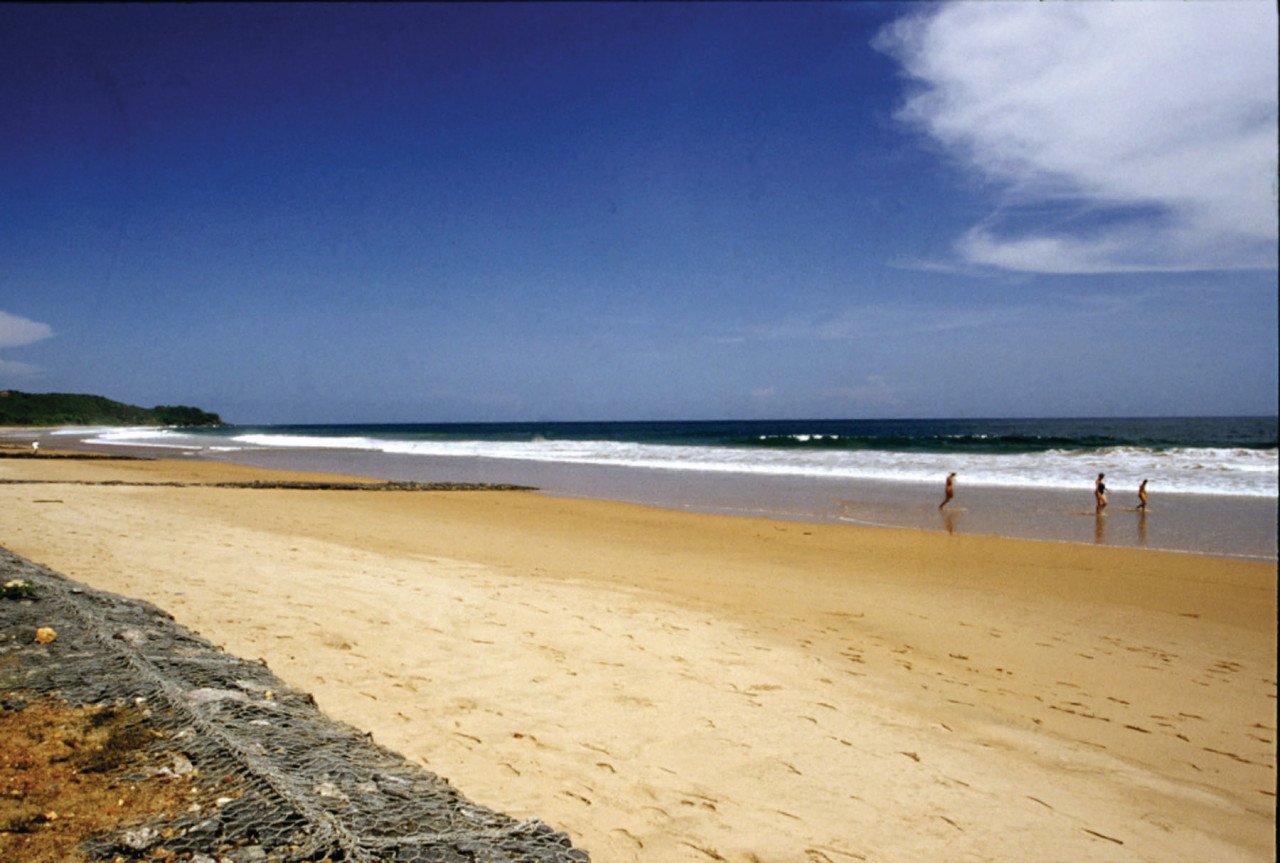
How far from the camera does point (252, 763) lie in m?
2.45

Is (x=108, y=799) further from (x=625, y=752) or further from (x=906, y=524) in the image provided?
(x=906, y=524)

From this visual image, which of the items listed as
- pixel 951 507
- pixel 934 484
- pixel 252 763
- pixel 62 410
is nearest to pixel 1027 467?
pixel 934 484

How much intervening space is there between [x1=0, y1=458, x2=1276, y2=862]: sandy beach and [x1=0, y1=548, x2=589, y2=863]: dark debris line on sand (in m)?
0.68

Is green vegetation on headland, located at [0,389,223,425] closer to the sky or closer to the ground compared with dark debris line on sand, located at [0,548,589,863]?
closer to the sky

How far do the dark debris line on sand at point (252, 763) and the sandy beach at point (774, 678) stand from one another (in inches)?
26.6

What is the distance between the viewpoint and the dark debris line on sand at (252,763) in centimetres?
207

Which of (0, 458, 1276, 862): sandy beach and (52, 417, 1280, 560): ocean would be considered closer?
(0, 458, 1276, 862): sandy beach

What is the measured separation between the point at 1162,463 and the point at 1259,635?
24373 millimetres

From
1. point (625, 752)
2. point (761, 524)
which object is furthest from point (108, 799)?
point (761, 524)

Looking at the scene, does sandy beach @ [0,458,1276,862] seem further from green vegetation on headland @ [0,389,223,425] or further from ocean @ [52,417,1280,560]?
ocean @ [52,417,1280,560]

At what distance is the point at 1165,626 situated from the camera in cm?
701

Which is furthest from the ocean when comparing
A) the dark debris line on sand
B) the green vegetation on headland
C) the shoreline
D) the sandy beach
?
the dark debris line on sand

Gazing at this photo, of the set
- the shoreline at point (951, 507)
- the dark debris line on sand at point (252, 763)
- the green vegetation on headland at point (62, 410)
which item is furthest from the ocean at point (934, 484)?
the dark debris line on sand at point (252, 763)

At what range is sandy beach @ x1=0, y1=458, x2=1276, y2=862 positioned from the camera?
3.24 meters
